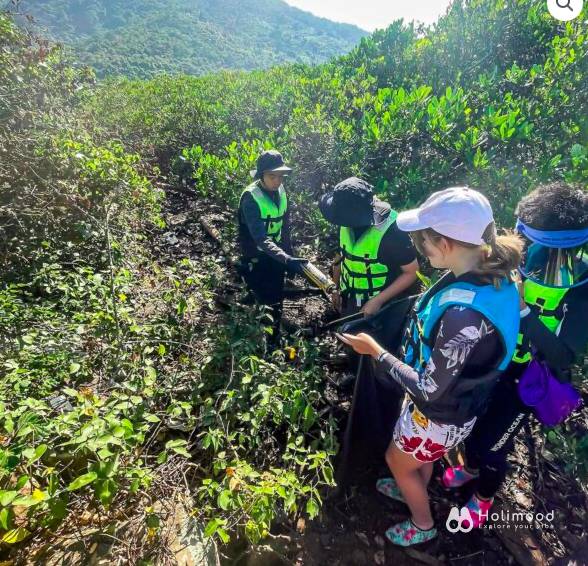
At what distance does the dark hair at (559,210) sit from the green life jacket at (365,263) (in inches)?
38.5

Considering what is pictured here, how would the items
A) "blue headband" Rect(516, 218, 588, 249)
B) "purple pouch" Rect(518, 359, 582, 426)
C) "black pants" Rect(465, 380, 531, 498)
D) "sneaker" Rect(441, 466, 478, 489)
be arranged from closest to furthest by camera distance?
1. "blue headband" Rect(516, 218, 588, 249)
2. "purple pouch" Rect(518, 359, 582, 426)
3. "black pants" Rect(465, 380, 531, 498)
4. "sneaker" Rect(441, 466, 478, 489)

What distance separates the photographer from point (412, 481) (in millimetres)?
2234

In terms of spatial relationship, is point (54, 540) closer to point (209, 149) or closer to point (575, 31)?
point (209, 149)

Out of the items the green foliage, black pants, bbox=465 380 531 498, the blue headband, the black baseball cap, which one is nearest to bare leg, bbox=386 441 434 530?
black pants, bbox=465 380 531 498

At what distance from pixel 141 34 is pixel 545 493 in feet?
277

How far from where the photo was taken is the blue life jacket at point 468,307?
5.42ft

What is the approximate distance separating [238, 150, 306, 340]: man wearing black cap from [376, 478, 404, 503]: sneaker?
1.74 m

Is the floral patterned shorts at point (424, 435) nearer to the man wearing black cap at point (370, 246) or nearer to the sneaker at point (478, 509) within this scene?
the sneaker at point (478, 509)

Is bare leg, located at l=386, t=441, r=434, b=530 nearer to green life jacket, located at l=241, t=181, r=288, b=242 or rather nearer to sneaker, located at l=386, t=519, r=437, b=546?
sneaker, located at l=386, t=519, r=437, b=546

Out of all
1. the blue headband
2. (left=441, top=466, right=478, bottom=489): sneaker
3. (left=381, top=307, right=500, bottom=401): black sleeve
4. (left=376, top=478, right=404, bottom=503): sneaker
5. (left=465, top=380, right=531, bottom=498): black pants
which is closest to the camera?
(left=381, top=307, right=500, bottom=401): black sleeve

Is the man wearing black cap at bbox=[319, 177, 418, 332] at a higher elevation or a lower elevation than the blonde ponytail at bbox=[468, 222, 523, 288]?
lower

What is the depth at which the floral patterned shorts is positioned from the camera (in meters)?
1.94

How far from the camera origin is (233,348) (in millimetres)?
2854

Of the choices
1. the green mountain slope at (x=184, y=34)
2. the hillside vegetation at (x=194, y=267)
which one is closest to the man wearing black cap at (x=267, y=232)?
the hillside vegetation at (x=194, y=267)
